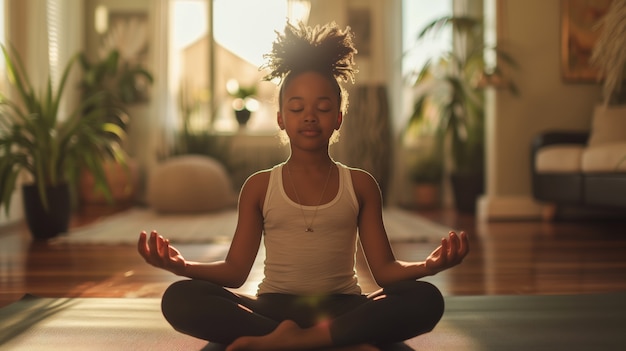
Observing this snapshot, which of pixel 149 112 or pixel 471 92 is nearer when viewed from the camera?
pixel 471 92

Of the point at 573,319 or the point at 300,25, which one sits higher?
the point at 300,25

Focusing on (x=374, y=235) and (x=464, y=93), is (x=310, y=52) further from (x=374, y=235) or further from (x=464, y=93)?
(x=464, y=93)

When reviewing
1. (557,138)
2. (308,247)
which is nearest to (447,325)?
(308,247)

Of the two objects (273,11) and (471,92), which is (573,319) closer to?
(471,92)

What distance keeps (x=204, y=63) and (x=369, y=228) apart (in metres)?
5.00

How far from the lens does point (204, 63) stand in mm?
6094

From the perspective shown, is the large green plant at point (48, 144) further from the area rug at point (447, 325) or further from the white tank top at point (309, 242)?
the white tank top at point (309, 242)

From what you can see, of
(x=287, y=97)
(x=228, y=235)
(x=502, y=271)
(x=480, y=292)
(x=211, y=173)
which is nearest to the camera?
(x=287, y=97)

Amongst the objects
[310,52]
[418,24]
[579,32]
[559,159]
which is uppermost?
[418,24]

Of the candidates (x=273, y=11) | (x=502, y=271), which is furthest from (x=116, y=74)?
(x=502, y=271)

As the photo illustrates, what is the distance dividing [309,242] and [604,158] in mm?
2668

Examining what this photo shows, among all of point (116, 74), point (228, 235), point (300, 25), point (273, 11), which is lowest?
point (228, 235)

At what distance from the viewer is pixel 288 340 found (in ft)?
3.77

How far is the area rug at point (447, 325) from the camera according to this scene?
1.33m
